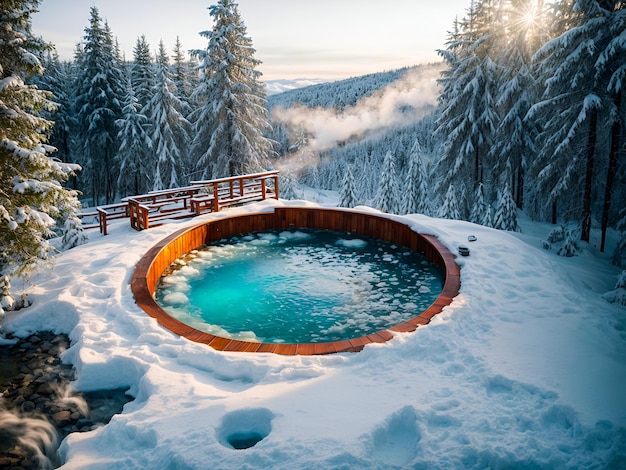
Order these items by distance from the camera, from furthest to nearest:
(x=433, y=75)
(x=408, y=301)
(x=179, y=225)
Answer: (x=433, y=75) → (x=179, y=225) → (x=408, y=301)

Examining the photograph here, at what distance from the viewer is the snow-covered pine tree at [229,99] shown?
61.9 ft

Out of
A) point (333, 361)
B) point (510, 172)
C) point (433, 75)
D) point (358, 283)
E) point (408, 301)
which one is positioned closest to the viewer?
point (333, 361)

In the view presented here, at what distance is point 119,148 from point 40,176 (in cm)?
2123

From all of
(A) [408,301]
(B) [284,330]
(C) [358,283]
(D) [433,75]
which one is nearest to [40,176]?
(B) [284,330]

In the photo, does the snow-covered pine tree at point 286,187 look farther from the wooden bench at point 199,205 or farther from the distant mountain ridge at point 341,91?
the distant mountain ridge at point 341,91

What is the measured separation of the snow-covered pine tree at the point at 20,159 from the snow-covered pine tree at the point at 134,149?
18695 mm

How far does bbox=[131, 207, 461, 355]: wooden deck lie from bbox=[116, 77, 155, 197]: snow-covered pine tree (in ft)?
49.0

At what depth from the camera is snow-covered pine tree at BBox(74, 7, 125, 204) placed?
2434 cm

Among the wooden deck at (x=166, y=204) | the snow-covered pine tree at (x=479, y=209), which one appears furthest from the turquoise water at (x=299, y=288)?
the snow-covered pine tree at (x=479, y=209)

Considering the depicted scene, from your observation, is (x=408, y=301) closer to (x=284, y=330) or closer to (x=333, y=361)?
(x=284, y=330)

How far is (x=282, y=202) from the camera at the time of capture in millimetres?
13164

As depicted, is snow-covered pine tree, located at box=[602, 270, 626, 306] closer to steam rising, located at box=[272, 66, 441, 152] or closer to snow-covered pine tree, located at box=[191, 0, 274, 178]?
snow-covered pine tree, located at box=[191, 0, 274, 178]

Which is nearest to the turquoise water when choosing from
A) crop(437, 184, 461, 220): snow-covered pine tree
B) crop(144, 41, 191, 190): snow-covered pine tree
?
crop(437, 184, 461, 220): snow-covered pine tree

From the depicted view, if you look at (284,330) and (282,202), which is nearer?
(284,330)
